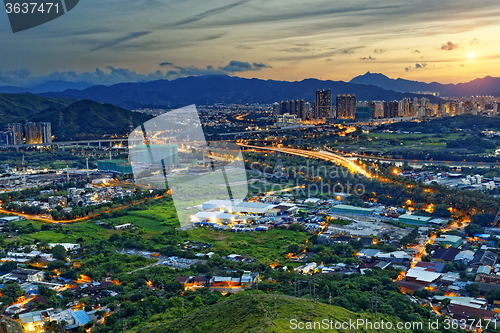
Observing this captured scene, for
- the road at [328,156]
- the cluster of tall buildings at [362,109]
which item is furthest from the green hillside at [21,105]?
the cluster of tall buildings at [362,109]

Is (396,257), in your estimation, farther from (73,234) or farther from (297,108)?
(297,108)

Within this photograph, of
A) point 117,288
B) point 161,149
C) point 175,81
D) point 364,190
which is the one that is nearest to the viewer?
point 117,288

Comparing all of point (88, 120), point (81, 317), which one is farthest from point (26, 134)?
point (81, 317)

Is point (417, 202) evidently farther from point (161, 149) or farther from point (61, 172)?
point (61, 172)

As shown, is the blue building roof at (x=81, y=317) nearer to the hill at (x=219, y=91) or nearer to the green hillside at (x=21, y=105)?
the green hillside at (x=21, y=105)

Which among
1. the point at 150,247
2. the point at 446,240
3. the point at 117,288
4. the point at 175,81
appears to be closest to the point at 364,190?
the point at 446,240

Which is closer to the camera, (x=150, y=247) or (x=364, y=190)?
(x=150, y=247)

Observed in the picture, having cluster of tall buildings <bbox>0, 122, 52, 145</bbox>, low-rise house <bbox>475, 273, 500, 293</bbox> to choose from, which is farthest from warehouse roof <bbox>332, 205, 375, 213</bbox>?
cluster of tall buildings <bbox>0, 122, 52, 145</bbox>
